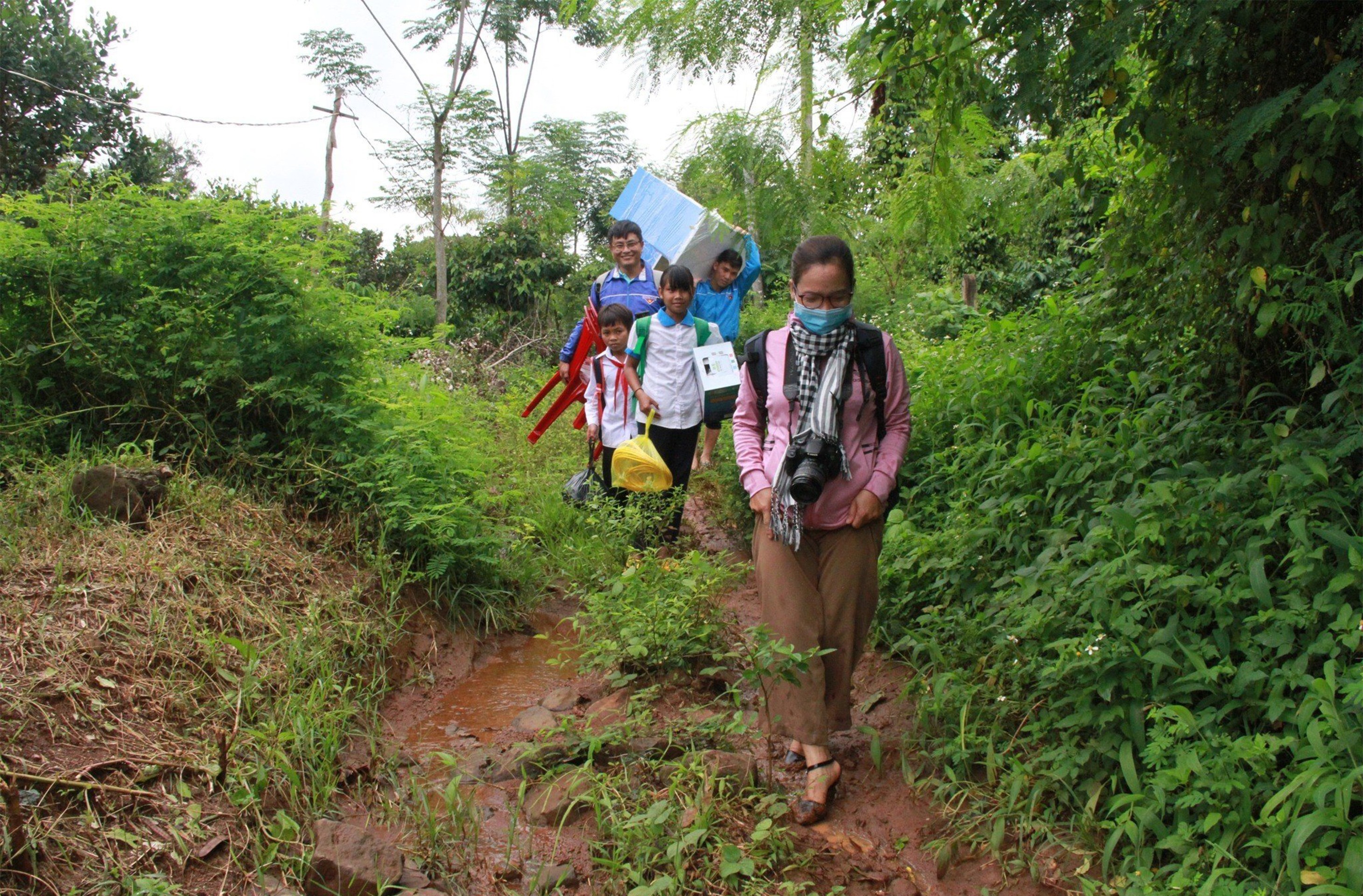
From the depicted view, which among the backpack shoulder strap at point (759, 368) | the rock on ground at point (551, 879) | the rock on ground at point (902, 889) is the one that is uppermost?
the backpack shoulder strap at point (759, 368)

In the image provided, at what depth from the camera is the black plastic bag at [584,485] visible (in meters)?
6.04

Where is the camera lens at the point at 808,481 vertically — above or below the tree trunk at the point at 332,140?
below

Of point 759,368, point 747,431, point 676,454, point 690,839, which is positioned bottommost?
point 690,839

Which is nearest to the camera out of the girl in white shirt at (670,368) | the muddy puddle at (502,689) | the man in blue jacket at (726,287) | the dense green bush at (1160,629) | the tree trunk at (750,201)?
the dense green bush at (1160,629)

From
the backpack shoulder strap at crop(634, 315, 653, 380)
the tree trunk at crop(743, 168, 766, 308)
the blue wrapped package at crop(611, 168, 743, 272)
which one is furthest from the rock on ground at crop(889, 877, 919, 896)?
the blue wrapped package at crop(611, 168, 743, 272)

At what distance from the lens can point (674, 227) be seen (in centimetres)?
681

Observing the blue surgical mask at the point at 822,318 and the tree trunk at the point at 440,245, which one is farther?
the tree trunk at the point at 440,245

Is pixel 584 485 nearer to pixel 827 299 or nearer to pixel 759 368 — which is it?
pixel 759 368

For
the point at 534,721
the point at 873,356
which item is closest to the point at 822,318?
the point at 873,356

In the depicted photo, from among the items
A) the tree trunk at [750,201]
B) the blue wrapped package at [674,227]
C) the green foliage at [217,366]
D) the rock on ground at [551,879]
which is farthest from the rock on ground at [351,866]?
the blue wrapped package at [674,227]

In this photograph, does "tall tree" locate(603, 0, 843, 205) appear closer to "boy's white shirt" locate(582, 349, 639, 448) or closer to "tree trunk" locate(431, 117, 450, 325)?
"boy's white shirt" locate(582, 349, 639, 448)

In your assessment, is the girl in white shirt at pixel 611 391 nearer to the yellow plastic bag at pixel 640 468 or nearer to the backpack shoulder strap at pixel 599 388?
the backpack shoulder strap at pixel 599 388

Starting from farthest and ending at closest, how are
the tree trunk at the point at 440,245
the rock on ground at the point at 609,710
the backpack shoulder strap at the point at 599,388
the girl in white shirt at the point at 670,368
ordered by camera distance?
the tree trunk at the point at 440,245 → the backpack shoulder strap at the point at 599,388 → the girl in white shirt at the point at 670,368 → the rock on ground at the point at 609,710

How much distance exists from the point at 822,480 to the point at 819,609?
492 mm
